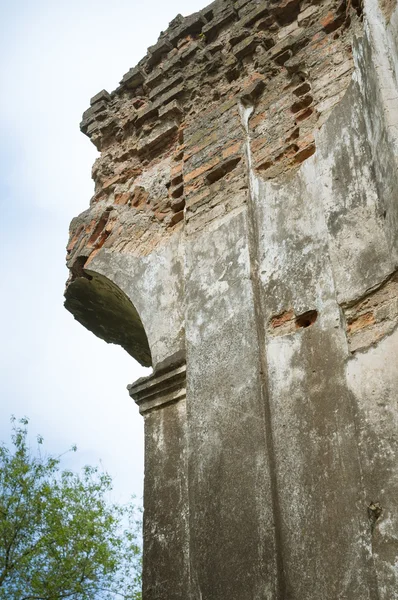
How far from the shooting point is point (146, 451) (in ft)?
11.2

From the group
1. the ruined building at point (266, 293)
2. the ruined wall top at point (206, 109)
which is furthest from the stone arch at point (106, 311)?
the ruined wall top at point (206, 109)

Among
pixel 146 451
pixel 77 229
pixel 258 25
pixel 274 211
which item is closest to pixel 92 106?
pixel 77 229

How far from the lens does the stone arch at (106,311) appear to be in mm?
4391

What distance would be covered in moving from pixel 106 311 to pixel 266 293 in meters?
1.83

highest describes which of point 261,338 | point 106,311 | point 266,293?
point 106,311

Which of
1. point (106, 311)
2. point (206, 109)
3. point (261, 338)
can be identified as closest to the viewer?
point (261, 338)

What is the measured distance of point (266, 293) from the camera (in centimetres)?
319

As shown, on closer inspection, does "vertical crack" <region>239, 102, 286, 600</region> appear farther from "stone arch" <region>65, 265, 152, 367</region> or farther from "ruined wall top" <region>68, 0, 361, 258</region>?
"stone arch" <region>65, 265, 152, 367</region>

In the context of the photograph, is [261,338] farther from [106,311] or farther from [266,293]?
[106,311]

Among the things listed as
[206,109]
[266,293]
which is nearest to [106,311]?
[206,109]

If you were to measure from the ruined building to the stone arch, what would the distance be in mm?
33

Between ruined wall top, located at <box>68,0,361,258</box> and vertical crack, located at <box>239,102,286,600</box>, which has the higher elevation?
ruined wall top, located at <box>68,0,361,258</box>

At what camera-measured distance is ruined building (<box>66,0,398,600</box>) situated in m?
2.50

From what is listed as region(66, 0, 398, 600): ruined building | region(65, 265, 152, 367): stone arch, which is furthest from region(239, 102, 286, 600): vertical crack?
region(65, 265, 152, 367): stone arch
